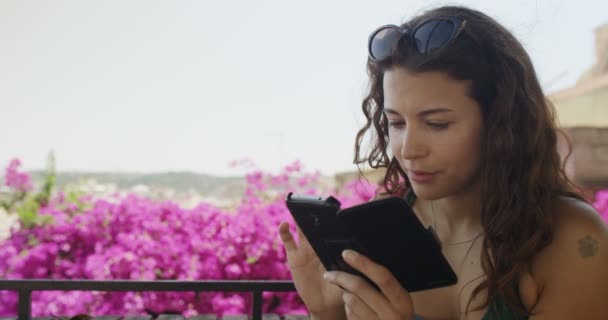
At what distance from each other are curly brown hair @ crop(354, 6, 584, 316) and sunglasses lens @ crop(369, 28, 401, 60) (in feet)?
0.07

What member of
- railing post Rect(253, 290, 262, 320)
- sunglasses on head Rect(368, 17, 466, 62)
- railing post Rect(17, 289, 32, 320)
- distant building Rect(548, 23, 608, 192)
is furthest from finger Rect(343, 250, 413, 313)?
distant building Rect(548, 23, 608, 192)

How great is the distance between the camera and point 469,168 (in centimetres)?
119

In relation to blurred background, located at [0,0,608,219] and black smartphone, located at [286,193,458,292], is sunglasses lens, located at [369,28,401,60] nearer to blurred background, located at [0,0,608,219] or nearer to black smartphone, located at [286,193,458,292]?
black smartphone, located at [286,193,458,292]

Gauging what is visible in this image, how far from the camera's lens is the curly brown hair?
1144 millimetres

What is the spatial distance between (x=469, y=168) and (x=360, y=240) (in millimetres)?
287

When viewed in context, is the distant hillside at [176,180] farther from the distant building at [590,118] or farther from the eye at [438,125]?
the eye at [438,125]

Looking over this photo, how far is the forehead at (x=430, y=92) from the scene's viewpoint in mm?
1133

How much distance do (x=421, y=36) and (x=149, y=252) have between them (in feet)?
9.90

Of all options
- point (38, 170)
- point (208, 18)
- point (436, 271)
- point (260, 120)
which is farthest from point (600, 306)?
point (208, 18)

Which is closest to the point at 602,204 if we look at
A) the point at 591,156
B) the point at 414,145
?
the point at 591,156

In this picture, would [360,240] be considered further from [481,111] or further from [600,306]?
[600,306]

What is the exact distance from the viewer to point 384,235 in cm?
109

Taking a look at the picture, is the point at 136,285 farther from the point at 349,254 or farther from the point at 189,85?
the point at 189,85

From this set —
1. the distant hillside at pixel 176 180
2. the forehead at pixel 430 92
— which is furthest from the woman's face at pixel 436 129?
the distant hillside at pixel 176 180
